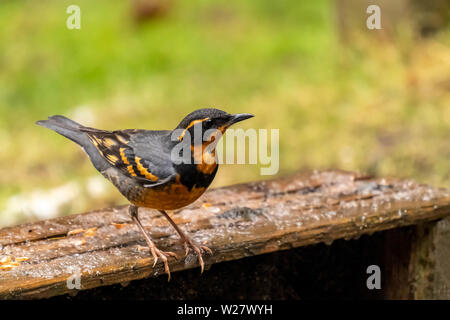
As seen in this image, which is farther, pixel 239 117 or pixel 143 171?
pixel 143 171

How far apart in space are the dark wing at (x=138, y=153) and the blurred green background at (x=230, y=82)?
2452 mm

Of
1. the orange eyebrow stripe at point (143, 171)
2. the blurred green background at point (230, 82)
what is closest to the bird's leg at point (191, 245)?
the orange eyebrow stripe at point (143, 171)

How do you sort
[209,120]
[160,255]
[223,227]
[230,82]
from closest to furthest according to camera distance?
[209,120] → [160,255] → [223,227] → [230,82]

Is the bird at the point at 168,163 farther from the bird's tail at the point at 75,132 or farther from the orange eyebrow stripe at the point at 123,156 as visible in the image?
the bird's tail at the point at 75,132

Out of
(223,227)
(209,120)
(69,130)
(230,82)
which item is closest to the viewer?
(209,120)

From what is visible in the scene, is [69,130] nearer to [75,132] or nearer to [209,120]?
[75,132]

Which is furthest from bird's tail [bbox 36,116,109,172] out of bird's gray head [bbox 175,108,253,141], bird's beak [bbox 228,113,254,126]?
bird's beak [bbox 228,113,254,126]

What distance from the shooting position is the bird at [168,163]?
3025 millimetres

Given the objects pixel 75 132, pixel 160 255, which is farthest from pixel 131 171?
pixel 75 132

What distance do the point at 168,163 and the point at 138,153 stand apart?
0.22m

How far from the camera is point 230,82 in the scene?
9.03 meters
